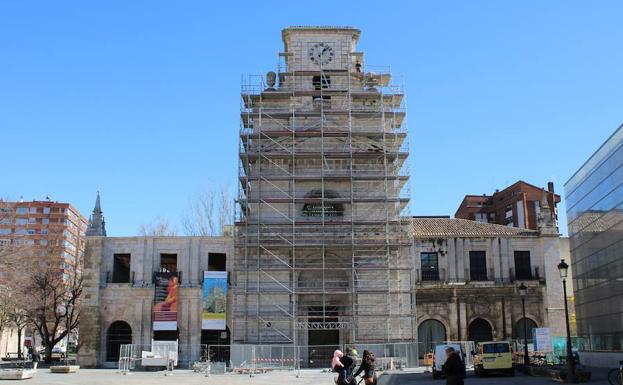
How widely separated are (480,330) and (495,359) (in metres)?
15.9

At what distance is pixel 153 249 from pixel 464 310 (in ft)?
66.9

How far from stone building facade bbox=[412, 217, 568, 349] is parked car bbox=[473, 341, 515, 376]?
1414 centimetres

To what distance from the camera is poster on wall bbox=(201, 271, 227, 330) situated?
39844mm

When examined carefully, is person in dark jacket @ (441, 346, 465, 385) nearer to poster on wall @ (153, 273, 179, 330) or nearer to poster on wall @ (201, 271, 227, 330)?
poster on wall @ (201, 271, 227, 330)

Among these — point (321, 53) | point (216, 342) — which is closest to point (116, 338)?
point (216, 342)

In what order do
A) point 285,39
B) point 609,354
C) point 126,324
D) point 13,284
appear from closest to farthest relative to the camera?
1. point 609,354
2. point 13,284
3. point 126,324
4. point 285,39

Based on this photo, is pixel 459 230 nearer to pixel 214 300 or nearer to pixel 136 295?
pixel 214 300

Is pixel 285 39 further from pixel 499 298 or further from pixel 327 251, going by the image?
pixel 499 298

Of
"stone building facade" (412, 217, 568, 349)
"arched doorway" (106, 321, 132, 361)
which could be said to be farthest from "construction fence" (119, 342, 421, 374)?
"stone building facade" (412, 217, 568, 349)

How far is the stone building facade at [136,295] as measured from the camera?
40.6 metres

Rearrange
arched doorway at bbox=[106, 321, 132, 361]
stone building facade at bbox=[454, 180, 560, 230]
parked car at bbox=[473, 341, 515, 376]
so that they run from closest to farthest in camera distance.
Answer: parked car at bbox=[473, 341, 515, 376] < arched doorway at bbox=[106, 321, 132, 361] < stone building facade at bbox=[454, 180, 560, 230]

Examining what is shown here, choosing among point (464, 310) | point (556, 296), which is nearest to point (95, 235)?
point (464, 310)

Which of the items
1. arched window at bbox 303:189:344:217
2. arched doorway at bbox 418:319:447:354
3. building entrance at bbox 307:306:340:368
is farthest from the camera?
arched doorway at bbox 418:319:447:354

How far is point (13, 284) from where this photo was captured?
39.0 metres
